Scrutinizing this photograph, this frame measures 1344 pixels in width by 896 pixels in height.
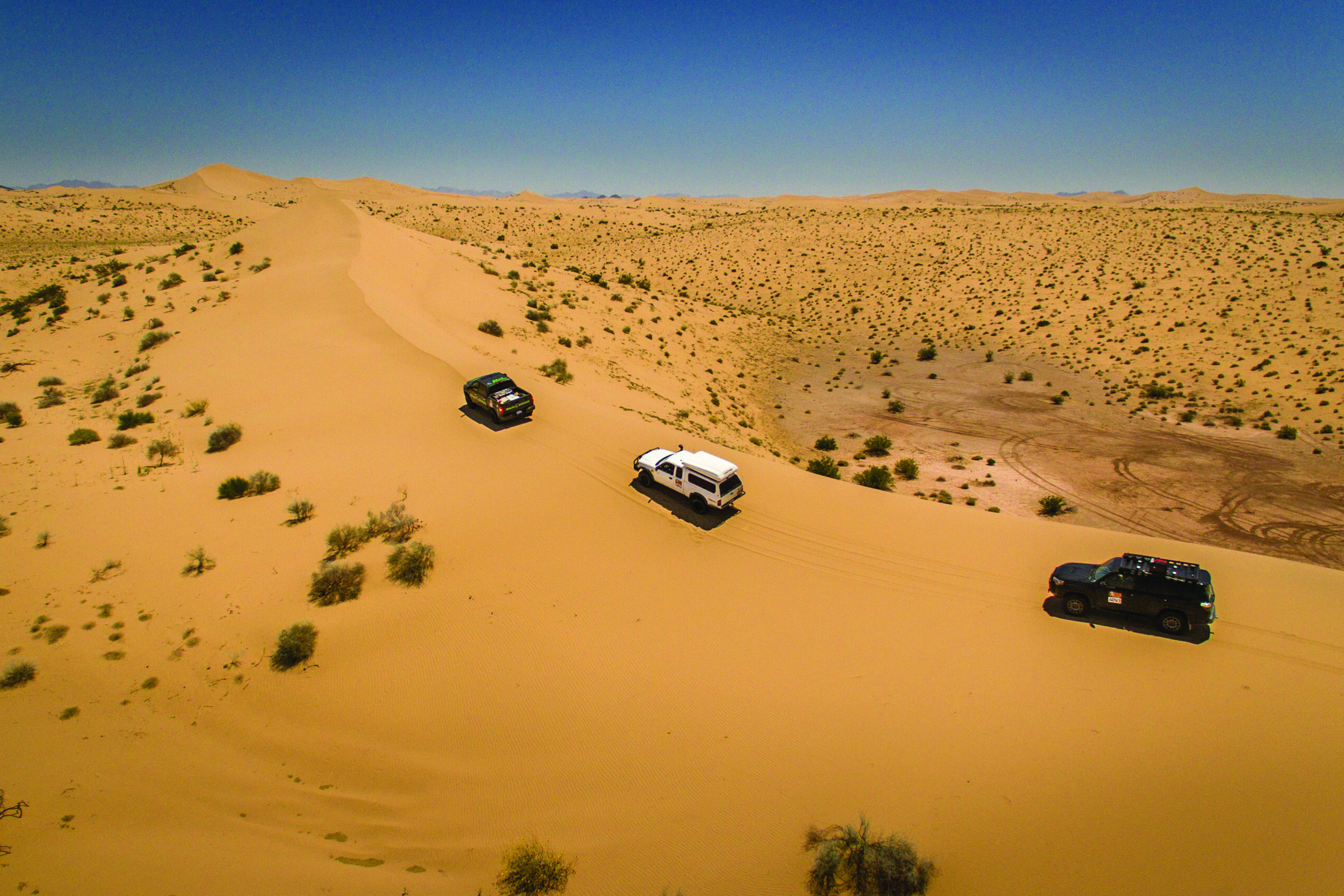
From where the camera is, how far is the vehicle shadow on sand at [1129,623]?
10656 millimetres

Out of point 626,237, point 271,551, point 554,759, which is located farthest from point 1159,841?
point 626,237

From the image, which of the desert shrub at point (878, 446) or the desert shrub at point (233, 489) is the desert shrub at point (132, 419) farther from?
the desert shrub at point (878, 446)

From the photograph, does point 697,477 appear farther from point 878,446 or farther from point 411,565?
point 878,446

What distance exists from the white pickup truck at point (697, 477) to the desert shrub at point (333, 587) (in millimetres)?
8003

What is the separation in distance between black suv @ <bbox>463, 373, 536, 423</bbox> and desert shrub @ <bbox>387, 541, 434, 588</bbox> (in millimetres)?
6597

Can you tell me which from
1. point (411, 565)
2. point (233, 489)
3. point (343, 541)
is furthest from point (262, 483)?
point (411, 565)

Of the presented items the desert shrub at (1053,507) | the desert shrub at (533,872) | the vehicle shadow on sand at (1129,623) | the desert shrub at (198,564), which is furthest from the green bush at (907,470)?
the desert shrub at (198,564)

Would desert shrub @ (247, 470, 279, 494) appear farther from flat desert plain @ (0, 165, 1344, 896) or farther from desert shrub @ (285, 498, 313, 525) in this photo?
desert shrub @ (285, 498, 313, 525)

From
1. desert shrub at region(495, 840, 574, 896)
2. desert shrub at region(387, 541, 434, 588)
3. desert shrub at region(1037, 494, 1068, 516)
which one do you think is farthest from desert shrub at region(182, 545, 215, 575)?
desert shrub at region(1037, 494, 1068, 516)

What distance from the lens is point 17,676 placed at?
912 cm

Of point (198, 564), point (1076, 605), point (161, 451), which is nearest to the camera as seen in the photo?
point (1076, 605)

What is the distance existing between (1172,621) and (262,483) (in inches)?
916

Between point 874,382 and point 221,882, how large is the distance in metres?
36.6

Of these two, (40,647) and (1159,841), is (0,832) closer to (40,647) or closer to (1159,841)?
(40,647)
